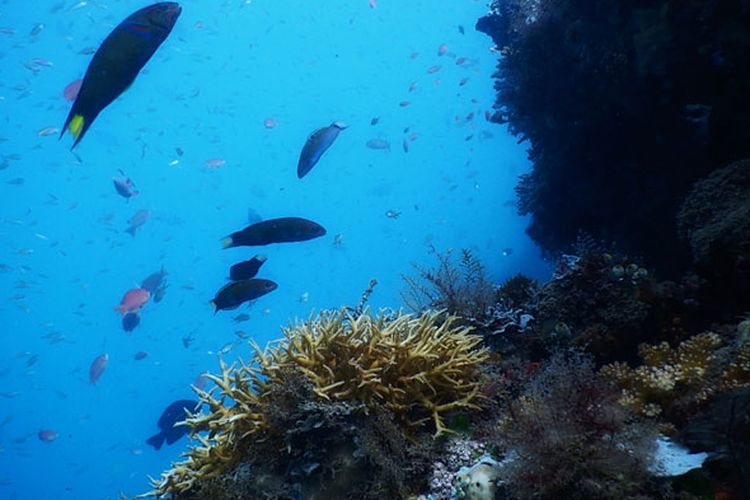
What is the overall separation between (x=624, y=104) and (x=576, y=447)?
23.7ft

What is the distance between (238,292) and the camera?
670 cm

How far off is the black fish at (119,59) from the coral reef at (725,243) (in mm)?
5035

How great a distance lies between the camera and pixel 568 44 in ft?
28.5

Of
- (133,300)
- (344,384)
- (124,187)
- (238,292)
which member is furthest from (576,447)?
(133,300)

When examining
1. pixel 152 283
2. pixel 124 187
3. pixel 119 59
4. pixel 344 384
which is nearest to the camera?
pixel 119 59

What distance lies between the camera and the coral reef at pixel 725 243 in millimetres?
4430

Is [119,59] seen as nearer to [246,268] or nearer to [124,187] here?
[246,268]

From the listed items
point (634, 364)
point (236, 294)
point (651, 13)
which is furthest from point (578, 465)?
point (651, 13)

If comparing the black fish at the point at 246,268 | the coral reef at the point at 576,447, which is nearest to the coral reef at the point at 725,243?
the coral reef at the point at 576,447

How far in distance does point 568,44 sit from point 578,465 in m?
8.20

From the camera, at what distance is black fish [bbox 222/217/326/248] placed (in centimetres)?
666

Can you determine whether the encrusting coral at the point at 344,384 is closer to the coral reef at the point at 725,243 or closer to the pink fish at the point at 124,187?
the coral reef at the point at 725,243

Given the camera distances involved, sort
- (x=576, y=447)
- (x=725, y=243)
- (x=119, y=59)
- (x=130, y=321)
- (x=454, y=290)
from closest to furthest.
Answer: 1. (x=576, y=447)
2. (x=119, y=59)
3. (x=725, y=243)
4. (x=454, y=290)
5. (x=130, y=321)

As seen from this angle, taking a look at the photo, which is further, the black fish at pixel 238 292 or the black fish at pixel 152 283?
the black fish at pixel 152 283
